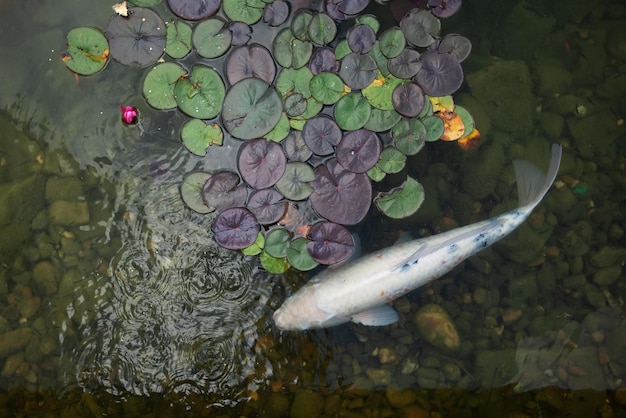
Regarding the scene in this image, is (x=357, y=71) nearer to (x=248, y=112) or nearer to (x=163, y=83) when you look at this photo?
(x=248, y=112)

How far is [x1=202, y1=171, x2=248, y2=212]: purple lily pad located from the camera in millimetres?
3496

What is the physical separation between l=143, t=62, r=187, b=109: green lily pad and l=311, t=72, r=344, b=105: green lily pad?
923 mm

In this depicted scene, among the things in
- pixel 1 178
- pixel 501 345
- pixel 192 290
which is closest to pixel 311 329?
pixel 192 290

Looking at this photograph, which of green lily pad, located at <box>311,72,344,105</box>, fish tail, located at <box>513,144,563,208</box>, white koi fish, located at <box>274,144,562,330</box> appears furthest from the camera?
fish tail, located at <box>513,144,563,208</box>

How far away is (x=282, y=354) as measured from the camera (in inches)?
145

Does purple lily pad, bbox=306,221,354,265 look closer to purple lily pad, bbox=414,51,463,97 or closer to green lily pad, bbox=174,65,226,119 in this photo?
green lily pad, bbox=174,65,226,119

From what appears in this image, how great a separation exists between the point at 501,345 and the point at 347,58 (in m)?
2.43

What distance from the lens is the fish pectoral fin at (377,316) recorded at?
11.7 ft

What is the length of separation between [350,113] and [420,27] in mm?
856

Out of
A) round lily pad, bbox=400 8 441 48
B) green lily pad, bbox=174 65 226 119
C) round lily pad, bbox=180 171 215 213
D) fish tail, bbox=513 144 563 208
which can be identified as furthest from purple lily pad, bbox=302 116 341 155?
fish tail, bbox=513 144 563 208

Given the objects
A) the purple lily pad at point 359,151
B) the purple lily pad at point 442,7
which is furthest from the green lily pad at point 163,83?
the purple lily pad at point 442,7

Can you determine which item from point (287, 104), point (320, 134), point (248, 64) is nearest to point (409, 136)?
point (320, 134)

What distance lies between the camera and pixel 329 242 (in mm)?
3512

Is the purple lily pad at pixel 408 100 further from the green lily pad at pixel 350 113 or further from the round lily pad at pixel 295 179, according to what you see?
the round lily pad at pixel 295 179
